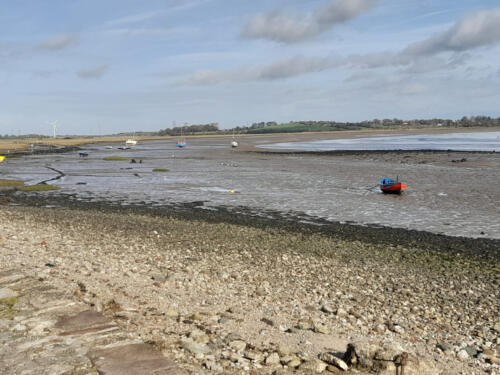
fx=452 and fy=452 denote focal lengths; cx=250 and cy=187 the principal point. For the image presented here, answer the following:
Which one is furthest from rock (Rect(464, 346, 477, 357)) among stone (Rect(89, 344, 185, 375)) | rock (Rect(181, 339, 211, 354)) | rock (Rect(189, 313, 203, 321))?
stone (Rect(89, 344, 185, 375))

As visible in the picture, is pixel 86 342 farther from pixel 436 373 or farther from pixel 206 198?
pixel 206 198

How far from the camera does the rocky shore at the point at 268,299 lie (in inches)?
297

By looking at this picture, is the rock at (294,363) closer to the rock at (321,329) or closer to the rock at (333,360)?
the rock at (333,360)

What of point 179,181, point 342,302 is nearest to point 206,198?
point 179,181

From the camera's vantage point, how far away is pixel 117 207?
100 ft

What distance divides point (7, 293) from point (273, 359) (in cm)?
602

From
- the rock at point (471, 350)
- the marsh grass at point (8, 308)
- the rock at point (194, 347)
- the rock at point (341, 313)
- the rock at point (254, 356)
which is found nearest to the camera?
the rock at point (254, 356)

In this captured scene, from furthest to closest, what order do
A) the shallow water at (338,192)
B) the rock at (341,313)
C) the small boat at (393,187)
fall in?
the small boat at (393,187), the shallow water at (338,192), the rock at (341,313)

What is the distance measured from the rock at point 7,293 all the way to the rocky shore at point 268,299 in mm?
40

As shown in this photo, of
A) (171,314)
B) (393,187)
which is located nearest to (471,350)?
(171,314)

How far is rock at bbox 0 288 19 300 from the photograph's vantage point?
31.0 feet

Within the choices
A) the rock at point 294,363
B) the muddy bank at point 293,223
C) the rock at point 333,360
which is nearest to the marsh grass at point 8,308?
the rock at point 294,363

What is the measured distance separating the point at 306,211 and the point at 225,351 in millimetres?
21816

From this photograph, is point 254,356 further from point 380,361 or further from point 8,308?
point 8,308
